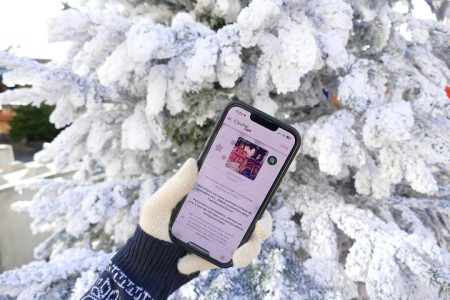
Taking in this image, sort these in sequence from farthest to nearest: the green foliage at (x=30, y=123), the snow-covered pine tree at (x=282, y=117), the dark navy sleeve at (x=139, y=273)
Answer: the green foliage at (x=30, y=123)
the snow-covered pine tree at (x=282, y=117)
the dark navy sleeve at (x=139, y=273)

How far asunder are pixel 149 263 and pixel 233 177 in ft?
0.83

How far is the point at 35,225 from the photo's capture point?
1636mm

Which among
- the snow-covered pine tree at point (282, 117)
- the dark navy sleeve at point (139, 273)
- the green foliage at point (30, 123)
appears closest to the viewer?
the dark navy sleeve at point (139, 273)

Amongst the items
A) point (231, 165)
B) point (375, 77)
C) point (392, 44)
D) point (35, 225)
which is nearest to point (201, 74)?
point (231, 165)

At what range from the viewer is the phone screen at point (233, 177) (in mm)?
790

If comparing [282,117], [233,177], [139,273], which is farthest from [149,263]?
[282,117]

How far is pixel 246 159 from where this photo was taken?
797mm

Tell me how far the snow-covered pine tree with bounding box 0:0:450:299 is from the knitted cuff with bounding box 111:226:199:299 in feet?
0.67

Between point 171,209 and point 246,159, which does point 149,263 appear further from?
point 246,159

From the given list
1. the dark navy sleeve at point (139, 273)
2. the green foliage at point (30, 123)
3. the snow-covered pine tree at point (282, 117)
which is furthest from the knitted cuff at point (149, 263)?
the green foliage at point (30, 123)

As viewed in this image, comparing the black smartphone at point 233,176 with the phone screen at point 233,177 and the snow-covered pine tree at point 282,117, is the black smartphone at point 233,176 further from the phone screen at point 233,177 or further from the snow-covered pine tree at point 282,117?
the snow-covered pine tree at point 282,117

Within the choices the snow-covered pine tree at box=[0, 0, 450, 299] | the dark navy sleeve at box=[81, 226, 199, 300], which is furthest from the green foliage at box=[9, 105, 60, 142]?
the dark navy sleeve at box=[81, 226, 199, 300]

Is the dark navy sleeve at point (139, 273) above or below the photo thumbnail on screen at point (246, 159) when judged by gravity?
below

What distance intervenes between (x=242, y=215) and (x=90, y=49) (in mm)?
648
